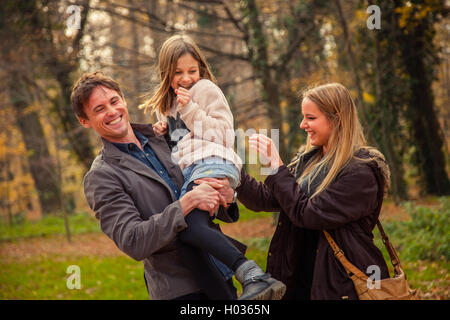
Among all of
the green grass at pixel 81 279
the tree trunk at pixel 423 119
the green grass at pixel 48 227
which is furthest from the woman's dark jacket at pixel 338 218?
the green grass at pixel 48 227

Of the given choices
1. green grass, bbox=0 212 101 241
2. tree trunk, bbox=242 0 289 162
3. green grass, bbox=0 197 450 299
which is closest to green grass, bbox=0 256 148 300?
green grass, bbox=0 197 450 299

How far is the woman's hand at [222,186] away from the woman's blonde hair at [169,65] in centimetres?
77

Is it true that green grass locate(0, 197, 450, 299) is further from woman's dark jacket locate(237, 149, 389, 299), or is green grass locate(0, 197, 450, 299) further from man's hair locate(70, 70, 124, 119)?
man's hair locate(70, 70, 124, 119)

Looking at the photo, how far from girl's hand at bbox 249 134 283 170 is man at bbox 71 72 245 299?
0.36 m

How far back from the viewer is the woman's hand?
275cm

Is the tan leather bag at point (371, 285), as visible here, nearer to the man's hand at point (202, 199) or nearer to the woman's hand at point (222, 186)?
the woman's hand at point (222, 186)

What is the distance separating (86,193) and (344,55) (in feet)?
37.0

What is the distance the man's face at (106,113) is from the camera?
9.14 feet

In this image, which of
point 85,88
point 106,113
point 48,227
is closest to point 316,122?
point 106,113

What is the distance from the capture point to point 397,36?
1057 cm

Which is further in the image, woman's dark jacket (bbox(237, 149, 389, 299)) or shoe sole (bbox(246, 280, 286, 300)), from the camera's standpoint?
woman's dark jacket (bbox(237, 149, 389, 299))

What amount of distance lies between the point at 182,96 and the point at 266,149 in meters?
0.65

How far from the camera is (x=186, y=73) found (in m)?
3.18

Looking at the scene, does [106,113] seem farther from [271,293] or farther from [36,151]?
[36,151]
